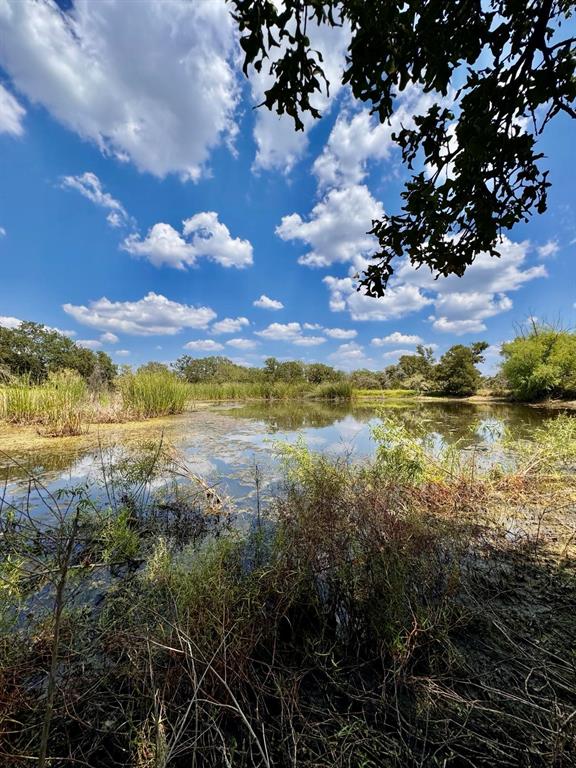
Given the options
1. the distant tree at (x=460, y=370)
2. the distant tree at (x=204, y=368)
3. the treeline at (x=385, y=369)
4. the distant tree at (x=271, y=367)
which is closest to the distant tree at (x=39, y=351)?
the treeline at (x=385, y=369)

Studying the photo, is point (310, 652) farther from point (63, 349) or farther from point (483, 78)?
point (63, 349)

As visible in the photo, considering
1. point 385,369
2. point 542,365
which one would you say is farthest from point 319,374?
point 542,365

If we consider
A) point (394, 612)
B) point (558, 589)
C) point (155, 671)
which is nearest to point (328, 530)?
point (394, 612)

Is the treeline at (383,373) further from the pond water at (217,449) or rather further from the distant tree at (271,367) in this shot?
the pond water at (217,449)

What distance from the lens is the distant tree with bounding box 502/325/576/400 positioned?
17516mm

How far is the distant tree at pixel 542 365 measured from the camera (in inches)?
690

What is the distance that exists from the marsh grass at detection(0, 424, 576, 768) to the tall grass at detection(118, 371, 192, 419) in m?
9.19

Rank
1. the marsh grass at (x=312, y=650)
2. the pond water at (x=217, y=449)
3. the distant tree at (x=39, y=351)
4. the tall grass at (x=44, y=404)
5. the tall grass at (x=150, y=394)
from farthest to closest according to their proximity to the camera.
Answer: the distant tree at (x=39, y=351)
the tall grass at (x=150, y=394)
the tall grass at (x=44, y=404)
the pond water at (x=217, y=449)
the marsh grass at (x=312, y=650)

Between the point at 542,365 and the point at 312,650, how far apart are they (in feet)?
71.9

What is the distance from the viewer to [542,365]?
58.6 feet

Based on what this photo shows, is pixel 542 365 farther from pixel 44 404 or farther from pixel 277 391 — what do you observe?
pixel 44 404

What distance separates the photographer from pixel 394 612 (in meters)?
1.52

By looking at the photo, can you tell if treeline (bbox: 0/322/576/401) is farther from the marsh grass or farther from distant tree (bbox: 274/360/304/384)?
the marsh grass

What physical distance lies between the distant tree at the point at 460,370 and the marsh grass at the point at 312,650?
25.5 meters
